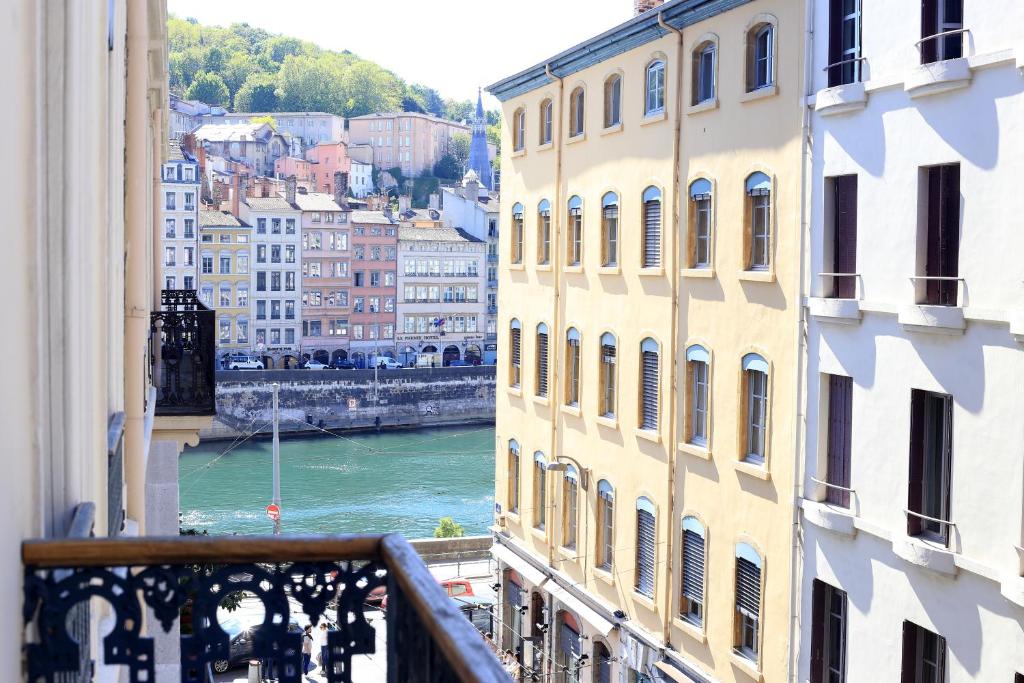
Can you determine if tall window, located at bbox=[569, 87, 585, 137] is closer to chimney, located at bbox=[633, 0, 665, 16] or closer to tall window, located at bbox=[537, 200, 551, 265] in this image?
tall window, located at bbox=[537, 200, 551, 265]

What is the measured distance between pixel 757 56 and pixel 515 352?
918cm

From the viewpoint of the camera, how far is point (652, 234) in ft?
57.8

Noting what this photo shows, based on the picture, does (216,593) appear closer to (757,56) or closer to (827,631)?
(827,631)

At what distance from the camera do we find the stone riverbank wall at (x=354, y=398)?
6406 cm

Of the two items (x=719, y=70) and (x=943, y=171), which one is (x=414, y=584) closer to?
(x=943, y=171)

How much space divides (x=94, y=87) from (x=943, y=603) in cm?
902

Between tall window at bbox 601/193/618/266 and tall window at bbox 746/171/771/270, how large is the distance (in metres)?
3.94

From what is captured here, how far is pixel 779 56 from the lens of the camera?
46.9 ft

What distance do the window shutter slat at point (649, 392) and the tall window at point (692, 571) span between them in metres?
1.62

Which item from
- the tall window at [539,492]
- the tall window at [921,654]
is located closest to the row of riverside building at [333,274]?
the tall window at [539,492]

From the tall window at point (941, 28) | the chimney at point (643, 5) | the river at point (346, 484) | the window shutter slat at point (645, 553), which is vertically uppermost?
the chimney at point (643, 5)

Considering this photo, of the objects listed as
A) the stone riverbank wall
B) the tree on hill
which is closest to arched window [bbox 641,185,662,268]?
the stone riverbank wall

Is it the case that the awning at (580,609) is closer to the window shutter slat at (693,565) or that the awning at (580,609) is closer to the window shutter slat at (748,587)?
the window shutter slat at (693,565)

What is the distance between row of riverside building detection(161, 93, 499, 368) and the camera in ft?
235
